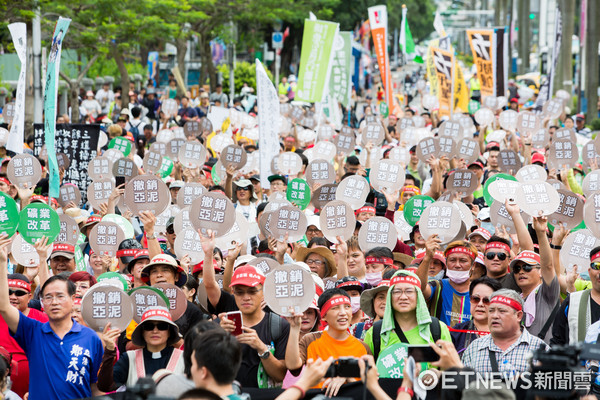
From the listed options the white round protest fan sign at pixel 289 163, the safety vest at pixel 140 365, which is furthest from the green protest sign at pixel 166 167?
the safety vest at pixel 140 365

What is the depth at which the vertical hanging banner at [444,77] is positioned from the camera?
2117 cm

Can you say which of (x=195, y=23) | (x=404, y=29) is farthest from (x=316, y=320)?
(x=195, y=23)

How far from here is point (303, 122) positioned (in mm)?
21234

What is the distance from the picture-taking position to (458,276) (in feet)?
24.6

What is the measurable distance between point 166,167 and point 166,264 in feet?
20.4

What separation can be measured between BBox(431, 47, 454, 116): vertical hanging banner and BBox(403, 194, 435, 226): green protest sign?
11.5 metres

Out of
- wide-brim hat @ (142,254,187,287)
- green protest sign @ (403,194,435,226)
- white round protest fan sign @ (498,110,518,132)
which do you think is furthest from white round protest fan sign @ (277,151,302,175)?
wide-brim hat @ (142,254,187,287)

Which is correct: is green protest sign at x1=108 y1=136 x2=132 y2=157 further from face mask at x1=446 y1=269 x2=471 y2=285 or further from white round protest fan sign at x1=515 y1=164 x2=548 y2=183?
face mask at x1=446 y1=269 x2=471 y2=285

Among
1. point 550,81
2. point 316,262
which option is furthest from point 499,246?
point 550,81

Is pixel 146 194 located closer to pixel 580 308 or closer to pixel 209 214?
pixel 209 214

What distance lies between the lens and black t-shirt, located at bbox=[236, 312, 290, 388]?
5973 millimetres

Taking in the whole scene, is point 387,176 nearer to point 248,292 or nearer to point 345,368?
point 248,292

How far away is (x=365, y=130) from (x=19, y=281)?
388 inches

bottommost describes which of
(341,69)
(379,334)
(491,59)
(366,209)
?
(379,334)
